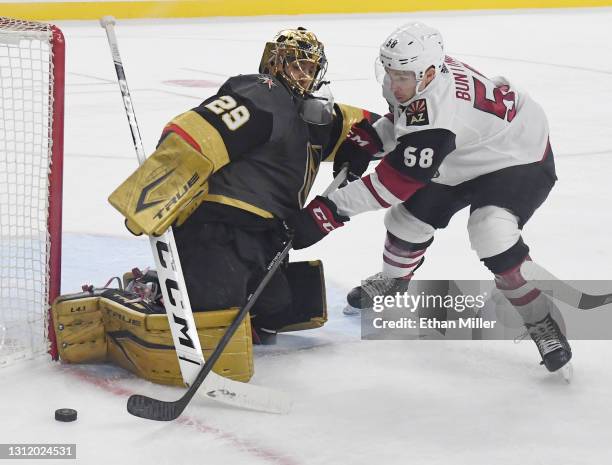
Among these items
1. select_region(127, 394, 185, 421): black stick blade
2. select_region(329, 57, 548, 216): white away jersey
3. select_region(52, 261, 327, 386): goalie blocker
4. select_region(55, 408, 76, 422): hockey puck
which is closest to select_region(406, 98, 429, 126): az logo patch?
select_region(329, 57, 548, 216): white away jersey

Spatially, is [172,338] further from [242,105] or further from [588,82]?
[588,82]

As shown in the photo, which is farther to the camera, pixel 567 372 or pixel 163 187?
pixel 567 372

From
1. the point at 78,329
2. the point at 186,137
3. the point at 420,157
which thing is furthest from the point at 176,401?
the point at 420,157

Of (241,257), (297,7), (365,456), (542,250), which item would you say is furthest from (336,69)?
(365,456)

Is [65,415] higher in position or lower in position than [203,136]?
lower

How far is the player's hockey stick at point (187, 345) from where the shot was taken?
2295mm

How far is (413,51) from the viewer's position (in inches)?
95.0

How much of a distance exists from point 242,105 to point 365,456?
0.80 m

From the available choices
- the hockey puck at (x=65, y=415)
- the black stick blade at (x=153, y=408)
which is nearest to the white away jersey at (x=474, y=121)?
the black stick blade at (x=153, y=408)

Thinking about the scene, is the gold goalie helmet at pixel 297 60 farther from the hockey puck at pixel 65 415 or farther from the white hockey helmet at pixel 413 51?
the hockey puck at pixel 65 415

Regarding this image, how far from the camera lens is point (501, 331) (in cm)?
283

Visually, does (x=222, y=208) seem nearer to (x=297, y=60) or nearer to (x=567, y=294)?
(x=297, y=60)

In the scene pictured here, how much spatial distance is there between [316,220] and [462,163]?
1.28 feet

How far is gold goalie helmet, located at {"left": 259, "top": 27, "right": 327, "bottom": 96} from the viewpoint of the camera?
2.51 m
